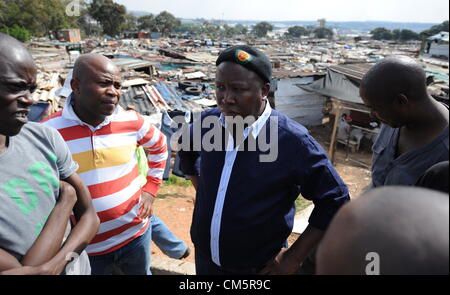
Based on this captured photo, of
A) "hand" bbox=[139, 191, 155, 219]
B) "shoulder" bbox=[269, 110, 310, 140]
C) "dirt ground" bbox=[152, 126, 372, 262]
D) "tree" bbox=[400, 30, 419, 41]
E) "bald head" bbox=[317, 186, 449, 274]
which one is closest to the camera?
"bald head" bbox=[317, 186, 449, 274]

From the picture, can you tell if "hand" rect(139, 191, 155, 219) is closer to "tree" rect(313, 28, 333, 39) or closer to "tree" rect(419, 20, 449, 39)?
"tree" rect(419, 20, 449, 39)

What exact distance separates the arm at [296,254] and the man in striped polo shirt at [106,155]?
47.5 inches

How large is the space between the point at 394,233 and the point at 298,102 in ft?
44.6

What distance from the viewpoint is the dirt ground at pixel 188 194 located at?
19.2 ft

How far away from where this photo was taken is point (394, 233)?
644 millimetres

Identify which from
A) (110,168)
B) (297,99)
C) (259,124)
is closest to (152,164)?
(110,168)

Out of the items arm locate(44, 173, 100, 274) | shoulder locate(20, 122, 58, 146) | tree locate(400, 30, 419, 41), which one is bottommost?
arm locate(44, 173, 100, 274)

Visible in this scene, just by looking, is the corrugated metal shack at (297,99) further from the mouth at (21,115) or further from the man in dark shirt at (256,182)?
the mouth at (21,115)

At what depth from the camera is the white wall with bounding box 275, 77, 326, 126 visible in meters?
13.2

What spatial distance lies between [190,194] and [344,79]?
22.3ft

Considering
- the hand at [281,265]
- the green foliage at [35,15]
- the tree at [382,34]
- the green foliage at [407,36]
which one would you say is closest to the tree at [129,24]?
the green foliage at [35,15]

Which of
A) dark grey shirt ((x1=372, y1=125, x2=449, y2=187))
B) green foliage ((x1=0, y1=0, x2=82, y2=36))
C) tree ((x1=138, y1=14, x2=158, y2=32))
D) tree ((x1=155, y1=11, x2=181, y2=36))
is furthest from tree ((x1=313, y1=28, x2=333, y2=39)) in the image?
dark grey shirt ((x1=372, y1=125, x2=449, y2=187))

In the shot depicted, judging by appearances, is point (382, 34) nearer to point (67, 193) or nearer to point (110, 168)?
point (110, 168)

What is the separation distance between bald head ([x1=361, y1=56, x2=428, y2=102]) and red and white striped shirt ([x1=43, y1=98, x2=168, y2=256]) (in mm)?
1846
